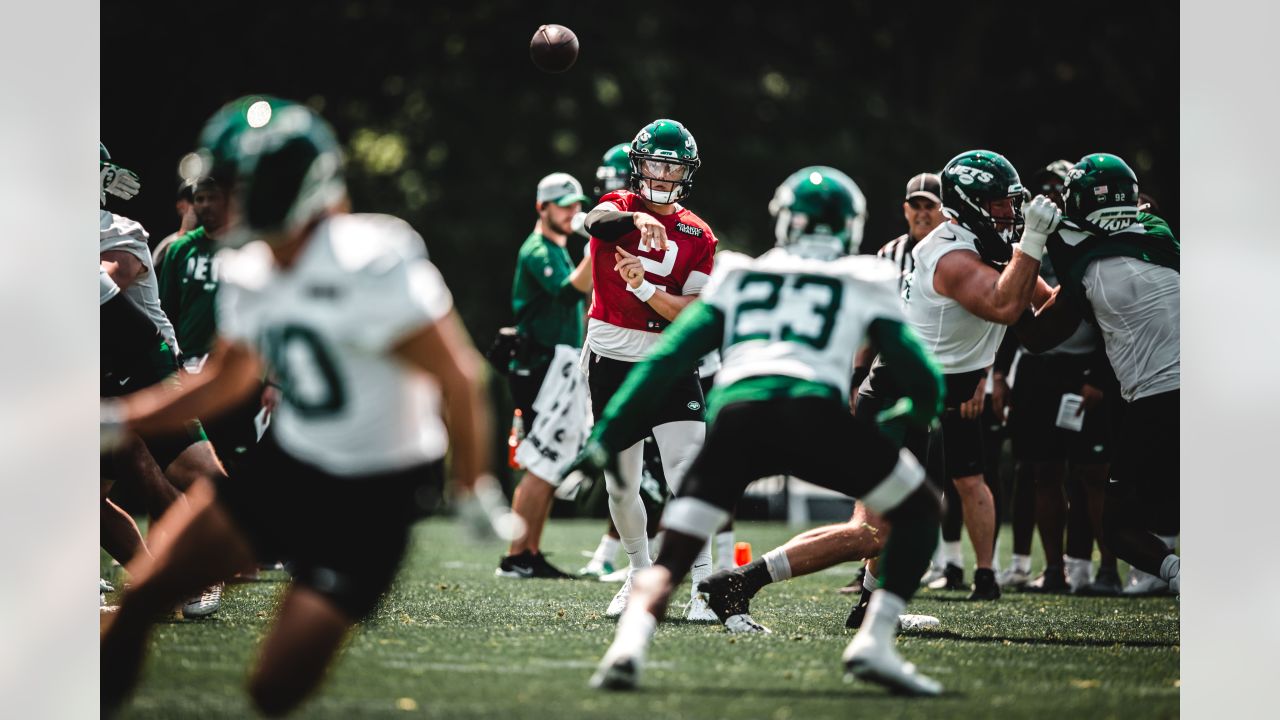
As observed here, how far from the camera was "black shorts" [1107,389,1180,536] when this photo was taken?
535 cm

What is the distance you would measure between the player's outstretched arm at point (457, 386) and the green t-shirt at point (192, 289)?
3228mm

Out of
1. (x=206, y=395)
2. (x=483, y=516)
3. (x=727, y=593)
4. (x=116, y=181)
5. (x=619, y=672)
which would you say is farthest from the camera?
(x=116, y=181)

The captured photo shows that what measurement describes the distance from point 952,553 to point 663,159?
2.68m

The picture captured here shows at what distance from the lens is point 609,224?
5625 mm

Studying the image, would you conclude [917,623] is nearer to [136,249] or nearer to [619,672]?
[619,672]

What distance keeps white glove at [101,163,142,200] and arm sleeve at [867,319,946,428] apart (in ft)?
10.4

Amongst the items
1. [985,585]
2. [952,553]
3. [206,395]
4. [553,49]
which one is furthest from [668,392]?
[952,553]

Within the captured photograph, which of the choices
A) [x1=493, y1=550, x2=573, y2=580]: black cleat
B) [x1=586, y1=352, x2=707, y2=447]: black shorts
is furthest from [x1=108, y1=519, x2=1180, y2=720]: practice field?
[x1=586, y1=352, x2=707, y2=447]: black shorts

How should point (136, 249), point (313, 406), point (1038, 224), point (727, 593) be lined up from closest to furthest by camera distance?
point (313, 406) → point (1038, 224) → point (727, 593) → point (136, 249)

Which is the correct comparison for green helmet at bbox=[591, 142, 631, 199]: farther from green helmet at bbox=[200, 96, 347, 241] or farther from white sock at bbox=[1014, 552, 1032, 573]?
green helmet at bbox=[200, 96, 347, 241]

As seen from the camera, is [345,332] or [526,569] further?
[526,569]

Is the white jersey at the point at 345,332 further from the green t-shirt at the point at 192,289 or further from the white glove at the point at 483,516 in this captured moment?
the green t-shirt at the point at 192,289

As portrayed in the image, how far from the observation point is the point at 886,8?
1582 centimetres
